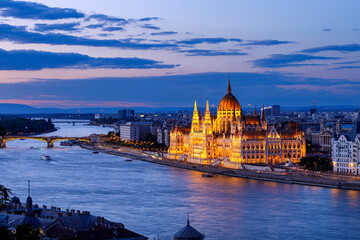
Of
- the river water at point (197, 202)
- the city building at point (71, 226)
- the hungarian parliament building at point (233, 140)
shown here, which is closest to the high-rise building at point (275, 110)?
the hungarian parliament building at point (233, 140)

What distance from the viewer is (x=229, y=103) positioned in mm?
53688

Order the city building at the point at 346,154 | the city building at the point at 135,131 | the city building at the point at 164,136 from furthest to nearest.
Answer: the city building at the point at 135,131 < the city building at the point at 164,136 < the city building at the point at 346,154

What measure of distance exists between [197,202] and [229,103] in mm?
25467

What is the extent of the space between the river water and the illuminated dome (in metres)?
11.1

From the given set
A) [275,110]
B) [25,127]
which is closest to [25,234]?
[25,127]

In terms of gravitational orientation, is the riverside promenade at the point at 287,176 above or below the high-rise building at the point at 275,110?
below

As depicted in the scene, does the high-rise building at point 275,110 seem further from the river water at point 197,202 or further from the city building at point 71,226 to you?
the city building at point 71,226

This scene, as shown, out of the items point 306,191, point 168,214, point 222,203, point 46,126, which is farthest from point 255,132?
point 46,126

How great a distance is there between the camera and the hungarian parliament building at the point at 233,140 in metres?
47.2

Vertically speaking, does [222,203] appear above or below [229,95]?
below

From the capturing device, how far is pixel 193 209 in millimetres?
26797

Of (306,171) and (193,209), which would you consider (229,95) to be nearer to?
(306,171)

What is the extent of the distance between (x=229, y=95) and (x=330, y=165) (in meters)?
16.1

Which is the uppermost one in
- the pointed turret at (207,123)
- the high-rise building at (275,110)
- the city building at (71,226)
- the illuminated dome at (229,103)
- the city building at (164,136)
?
the high-rise building at (275,110)
